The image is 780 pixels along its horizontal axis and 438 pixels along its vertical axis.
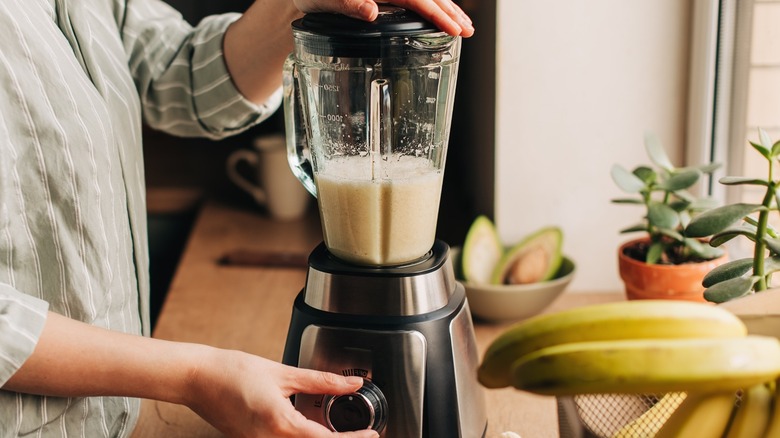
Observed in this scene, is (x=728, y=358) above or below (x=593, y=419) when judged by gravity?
above

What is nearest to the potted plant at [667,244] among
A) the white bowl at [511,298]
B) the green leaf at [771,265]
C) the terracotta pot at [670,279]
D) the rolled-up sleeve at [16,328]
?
the terracotta pot at [670,279]

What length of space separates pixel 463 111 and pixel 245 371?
3.79ft

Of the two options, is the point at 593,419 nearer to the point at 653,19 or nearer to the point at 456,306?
the point at 456,306

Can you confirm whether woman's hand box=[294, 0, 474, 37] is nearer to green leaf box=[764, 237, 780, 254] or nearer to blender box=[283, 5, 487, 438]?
blender box=[283, 5, 487, 438]

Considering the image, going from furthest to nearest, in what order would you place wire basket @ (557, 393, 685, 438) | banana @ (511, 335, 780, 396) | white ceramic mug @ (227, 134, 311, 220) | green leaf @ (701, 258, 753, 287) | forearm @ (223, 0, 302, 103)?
white ceramic mug @ (227, 134, 311, 220)
forearm @ (223, 0, 302, 103)
green leaf @ (701, 258, 753, 287)
wire basket @ (557, 393, 685, 438)
banana @ (511, 335, 780, 396)

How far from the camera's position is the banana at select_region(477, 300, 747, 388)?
20.9 inches

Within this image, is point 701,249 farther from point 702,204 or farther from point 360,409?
point 360,409

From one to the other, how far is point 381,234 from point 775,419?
1.21 feet

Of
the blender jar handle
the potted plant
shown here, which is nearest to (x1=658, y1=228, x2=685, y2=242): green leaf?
the potted plant

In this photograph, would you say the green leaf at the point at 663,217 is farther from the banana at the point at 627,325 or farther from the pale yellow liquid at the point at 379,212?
the banana at the point at 627,325

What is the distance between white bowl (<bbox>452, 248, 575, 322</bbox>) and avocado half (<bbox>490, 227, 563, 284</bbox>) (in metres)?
0.02

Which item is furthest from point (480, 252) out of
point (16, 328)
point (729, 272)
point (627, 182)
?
point (16, 328)

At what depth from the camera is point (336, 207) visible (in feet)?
2.66

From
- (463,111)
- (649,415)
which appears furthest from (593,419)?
(463,111)
